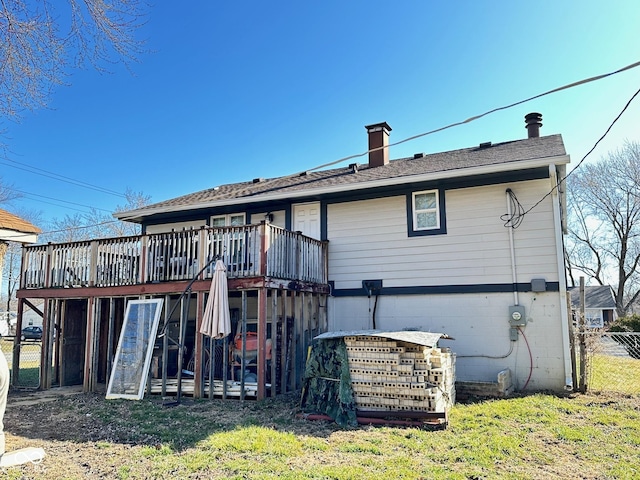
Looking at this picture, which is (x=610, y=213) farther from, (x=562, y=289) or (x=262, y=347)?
(x=262, y=347)

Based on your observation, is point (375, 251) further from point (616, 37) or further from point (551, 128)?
point (551, 128)

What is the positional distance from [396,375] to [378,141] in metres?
7.76

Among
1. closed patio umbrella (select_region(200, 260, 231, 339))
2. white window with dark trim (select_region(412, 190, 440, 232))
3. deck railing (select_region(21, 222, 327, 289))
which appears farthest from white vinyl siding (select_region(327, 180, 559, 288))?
closed patio umbrella (select_region(200, 260, 231, 339))

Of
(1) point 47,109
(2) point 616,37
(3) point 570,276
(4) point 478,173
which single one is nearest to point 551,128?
(4) point 478,173

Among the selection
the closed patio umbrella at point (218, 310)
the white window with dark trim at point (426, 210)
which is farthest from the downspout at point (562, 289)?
the closed patio umbrella at point (218, 310)

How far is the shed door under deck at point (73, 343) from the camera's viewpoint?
10546 mm

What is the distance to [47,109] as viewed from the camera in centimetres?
529

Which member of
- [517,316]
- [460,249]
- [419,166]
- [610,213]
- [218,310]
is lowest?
[517,316]

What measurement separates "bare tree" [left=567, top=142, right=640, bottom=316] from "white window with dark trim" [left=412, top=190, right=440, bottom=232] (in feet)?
79.6

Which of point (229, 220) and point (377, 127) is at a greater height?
point (377, 127)

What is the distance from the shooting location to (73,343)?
428 inches

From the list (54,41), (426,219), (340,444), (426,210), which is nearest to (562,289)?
(426,219)

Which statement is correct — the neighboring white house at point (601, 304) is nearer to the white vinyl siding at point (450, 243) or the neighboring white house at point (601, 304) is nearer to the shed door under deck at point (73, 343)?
the white vinyl siding at point (450, 243)

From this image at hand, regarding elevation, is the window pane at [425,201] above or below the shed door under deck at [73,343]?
above
